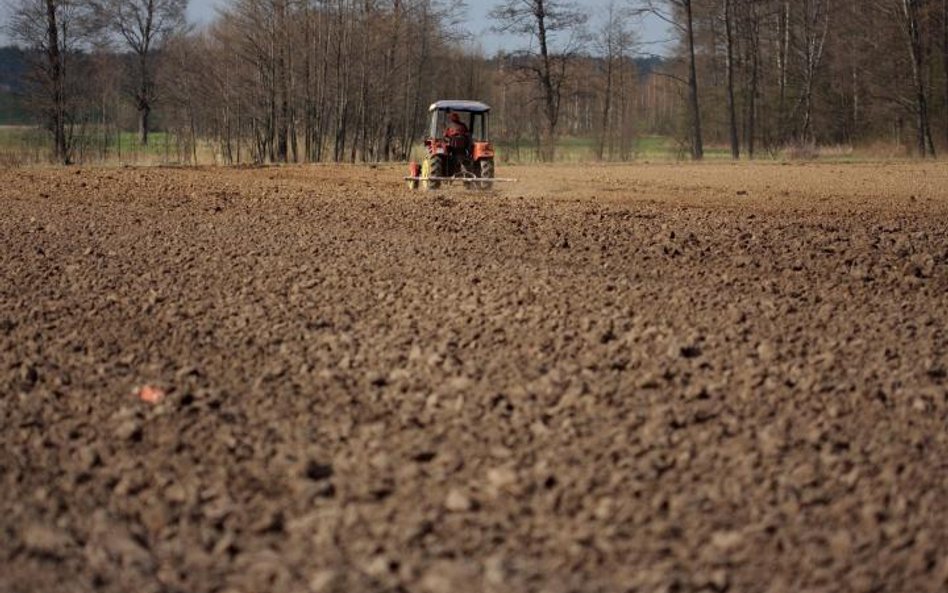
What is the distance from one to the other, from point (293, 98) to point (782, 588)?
36.0m

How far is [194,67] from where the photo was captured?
4053 cm

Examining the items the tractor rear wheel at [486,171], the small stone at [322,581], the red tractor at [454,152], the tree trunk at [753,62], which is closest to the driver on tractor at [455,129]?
the red tractor at [454,152]

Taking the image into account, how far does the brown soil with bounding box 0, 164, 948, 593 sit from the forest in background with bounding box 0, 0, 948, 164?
22606 mm

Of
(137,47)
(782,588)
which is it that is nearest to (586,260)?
(782,588)

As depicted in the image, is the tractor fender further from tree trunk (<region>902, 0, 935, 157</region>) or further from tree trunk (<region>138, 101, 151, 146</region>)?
tree trunk (<region>138, 101, 151, 146</region>)

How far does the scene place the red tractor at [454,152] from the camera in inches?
739

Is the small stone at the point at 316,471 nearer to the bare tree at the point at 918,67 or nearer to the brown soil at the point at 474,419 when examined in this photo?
the brown soil at the point at 474,419

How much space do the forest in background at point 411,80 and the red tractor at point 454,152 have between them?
13.4 metres

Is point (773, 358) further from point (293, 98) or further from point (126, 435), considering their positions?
point (293, 98)

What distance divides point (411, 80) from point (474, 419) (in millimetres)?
38429

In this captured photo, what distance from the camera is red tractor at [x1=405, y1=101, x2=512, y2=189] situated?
18.8m

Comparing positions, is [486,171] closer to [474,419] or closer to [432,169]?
[432,169]

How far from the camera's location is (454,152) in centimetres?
1934

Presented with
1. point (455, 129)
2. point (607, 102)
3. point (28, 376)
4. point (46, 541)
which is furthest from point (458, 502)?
point (607, 102)
